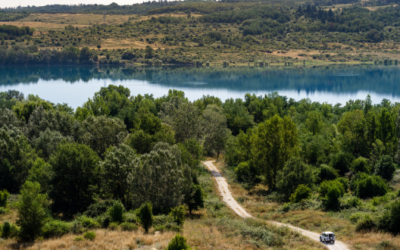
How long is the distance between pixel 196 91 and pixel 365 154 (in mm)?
79655

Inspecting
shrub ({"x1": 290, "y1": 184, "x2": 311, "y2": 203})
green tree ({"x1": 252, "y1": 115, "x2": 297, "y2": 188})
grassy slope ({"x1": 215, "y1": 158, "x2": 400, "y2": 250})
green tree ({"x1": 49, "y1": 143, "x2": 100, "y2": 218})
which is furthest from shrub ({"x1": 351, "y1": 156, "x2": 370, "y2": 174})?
green tree ({"x1": 49, "y1": 143, "x2": 100, "y2": 218})

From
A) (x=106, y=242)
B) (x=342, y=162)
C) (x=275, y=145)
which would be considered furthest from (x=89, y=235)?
(x=342, y=162)

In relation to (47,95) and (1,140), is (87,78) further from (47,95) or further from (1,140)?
(1,140)

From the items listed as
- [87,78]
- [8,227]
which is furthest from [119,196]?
[87,78]

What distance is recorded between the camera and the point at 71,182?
3591 cm

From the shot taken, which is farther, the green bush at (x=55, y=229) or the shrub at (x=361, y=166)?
the shrub at (x=361, y=166)

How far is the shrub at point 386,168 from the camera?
4291cm

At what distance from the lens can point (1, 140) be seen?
4316 centimetres

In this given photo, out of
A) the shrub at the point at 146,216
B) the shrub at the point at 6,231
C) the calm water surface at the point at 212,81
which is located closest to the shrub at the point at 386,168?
the shrub at the point at 146,216

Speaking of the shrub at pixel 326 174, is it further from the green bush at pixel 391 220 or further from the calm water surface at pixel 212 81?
the calm water surface at pixel 212 81

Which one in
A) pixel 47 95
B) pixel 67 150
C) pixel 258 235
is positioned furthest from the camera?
pixel 47 95

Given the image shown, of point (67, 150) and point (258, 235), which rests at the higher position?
point (67, 150)

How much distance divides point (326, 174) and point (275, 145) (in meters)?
8.35

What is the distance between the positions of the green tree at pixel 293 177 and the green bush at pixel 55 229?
2399cm
